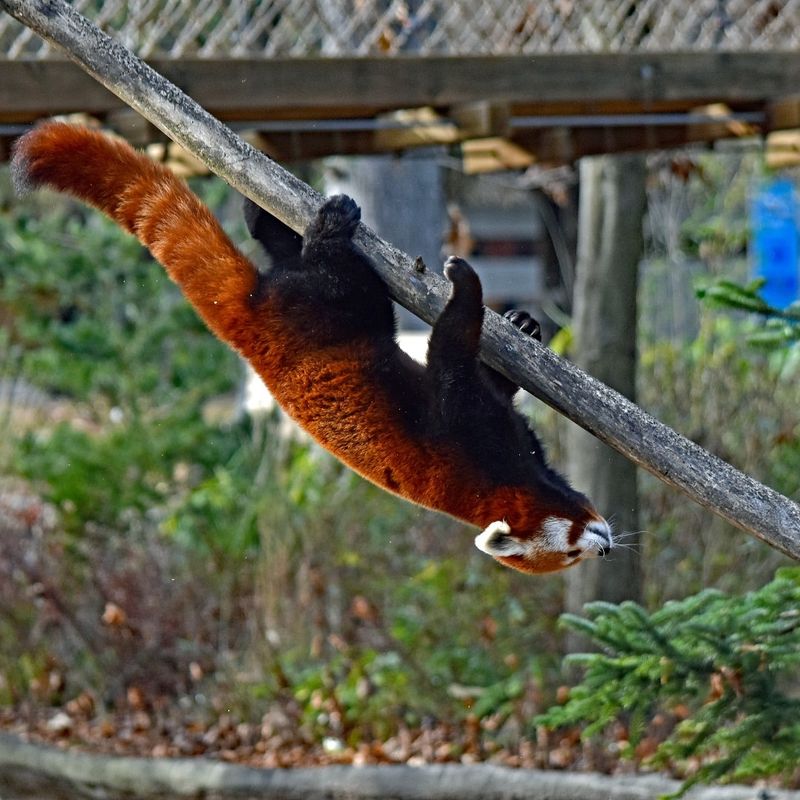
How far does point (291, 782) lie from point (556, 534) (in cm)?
228

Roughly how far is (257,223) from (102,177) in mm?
597

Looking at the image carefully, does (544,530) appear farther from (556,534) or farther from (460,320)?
(460,320)

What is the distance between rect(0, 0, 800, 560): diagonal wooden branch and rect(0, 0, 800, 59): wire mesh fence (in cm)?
245

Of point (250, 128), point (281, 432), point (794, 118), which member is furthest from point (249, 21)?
point (794, 118)

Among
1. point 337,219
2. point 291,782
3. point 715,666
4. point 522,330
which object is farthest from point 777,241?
point 337,219

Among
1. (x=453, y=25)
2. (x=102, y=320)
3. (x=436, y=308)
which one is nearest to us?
(x=436, y=308)

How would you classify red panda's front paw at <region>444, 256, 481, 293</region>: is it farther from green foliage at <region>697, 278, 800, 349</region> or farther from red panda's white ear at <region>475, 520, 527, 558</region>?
green foliage at <region>697, 278, 800, 349</region>

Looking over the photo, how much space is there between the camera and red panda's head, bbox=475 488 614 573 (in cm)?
407

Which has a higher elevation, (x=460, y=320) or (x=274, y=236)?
(x=274, y=236)

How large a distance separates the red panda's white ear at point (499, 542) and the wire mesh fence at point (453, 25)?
2.99 meters

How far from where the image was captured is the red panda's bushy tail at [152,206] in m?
3.91

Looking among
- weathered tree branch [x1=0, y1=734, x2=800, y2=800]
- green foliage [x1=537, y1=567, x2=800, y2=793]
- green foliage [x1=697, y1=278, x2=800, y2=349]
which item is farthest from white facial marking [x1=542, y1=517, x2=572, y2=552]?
weathered tree branch [x1=0, y1=734, x2=800, y2=800]

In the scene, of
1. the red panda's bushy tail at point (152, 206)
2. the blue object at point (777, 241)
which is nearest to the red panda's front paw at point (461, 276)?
the red panda's bushy tail at point (152, 206)

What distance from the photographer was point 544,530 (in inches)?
161
